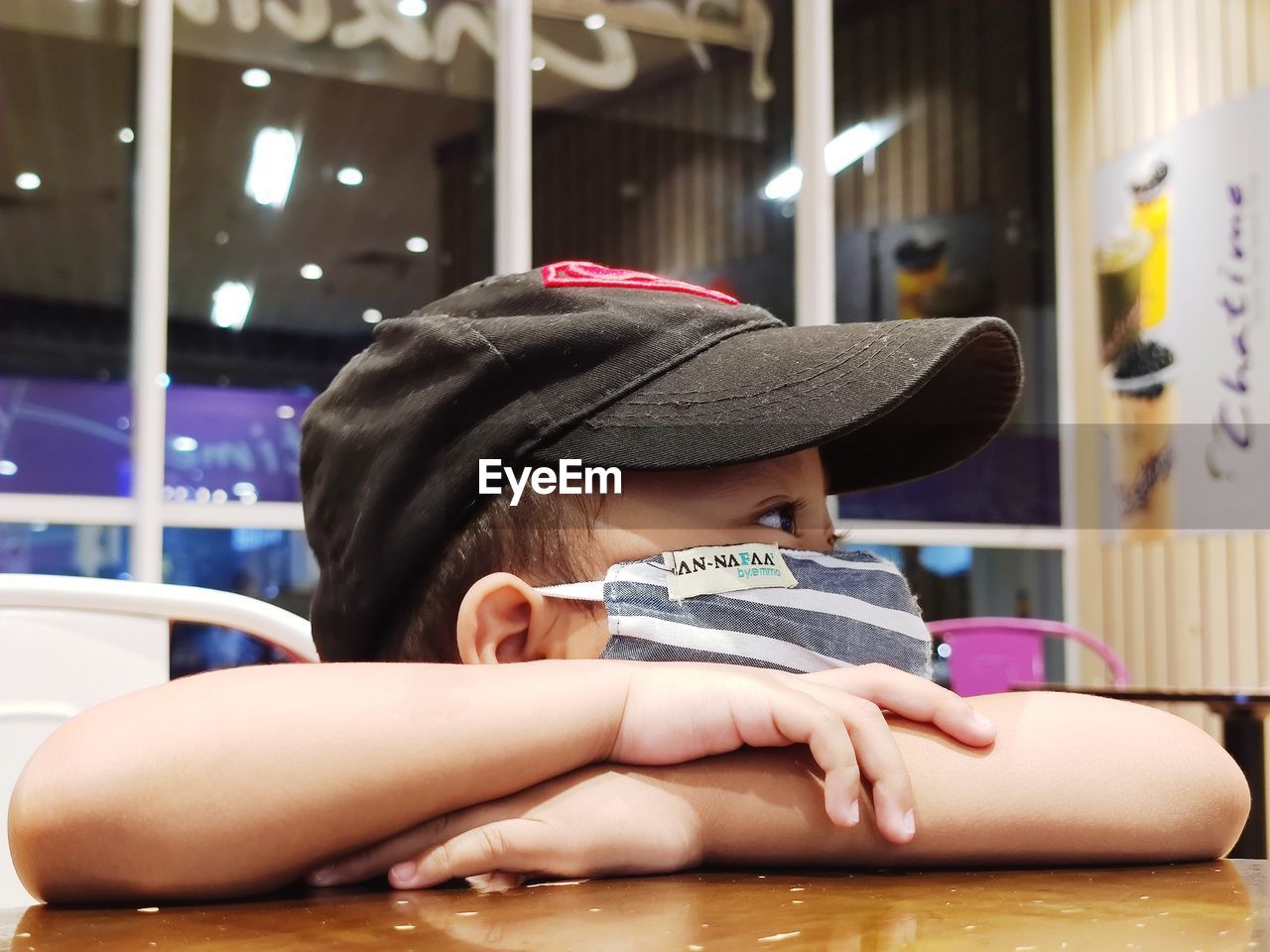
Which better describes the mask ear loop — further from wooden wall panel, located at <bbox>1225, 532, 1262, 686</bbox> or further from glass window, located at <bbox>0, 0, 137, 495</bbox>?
wooden wall panel, located at <bbox>1225, 532, 1262, 686</bbox>

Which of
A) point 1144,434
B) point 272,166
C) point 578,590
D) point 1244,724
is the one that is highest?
point 272,166

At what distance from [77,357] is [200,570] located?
2.15ft

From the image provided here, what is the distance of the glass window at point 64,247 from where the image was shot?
327 centimetres

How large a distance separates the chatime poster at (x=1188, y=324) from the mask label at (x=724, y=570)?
334 cm

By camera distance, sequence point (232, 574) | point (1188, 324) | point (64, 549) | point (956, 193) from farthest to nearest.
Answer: point (956, 193), point (1188, 324), point (232, 574), point (64, 549)

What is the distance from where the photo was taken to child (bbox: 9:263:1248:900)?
0.50 m

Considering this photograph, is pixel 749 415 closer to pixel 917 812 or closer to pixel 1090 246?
pixel 917 812

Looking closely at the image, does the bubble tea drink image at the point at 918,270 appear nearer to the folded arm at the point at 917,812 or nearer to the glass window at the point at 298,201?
the glass window at the point at 298,201

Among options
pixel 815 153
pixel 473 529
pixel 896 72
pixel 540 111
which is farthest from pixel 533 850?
pixel 896 72

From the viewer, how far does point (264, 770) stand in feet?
1.61

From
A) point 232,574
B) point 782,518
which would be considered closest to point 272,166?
point 232,574

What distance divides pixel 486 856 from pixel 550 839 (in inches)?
1.1

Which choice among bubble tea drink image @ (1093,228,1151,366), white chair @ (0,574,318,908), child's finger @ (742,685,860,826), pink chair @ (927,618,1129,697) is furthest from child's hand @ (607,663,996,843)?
bubble tea drink image @ (1093,228,1151,366)

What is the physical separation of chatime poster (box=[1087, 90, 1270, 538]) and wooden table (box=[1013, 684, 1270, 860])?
1.57m
